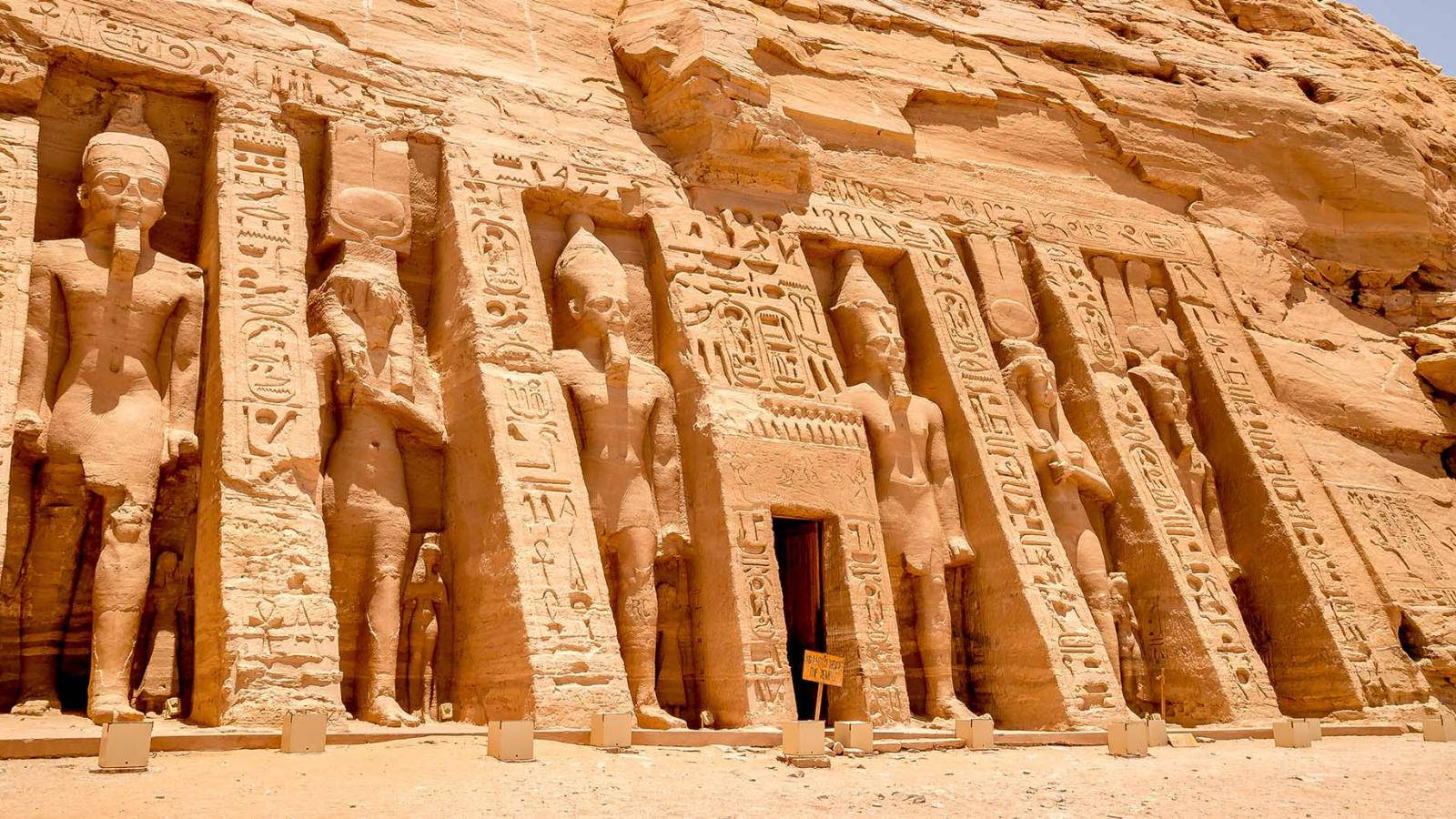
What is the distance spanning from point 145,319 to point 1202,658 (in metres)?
7.99

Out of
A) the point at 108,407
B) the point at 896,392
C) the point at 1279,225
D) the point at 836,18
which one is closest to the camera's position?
the point at 108,407

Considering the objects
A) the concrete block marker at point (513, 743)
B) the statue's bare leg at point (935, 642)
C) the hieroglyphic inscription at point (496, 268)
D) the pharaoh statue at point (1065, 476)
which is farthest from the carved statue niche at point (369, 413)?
the pharaoh statue at point (1065, 476)

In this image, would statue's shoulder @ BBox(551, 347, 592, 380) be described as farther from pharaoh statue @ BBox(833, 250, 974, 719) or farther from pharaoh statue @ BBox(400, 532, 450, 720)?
pharaoh statue @ BBox(833, 250, 974, 719)

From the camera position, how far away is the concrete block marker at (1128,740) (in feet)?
25.3

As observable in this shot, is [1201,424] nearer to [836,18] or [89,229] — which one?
[836,18]

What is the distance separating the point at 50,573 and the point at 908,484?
593 centimetres

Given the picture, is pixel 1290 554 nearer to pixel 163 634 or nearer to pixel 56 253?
pixel 163 634

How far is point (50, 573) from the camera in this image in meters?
7.38

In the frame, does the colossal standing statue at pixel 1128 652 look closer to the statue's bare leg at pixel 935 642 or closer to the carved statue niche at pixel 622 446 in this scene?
the statue's bare leg at pixel 935 642

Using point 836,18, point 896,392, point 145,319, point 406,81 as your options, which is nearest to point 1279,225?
point 836,18

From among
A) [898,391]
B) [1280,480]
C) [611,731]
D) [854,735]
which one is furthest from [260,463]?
[1280,480]

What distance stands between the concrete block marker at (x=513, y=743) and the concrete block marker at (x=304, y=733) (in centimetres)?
82

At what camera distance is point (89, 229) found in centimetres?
806

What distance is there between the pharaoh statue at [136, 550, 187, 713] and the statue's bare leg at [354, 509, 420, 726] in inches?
41.9
